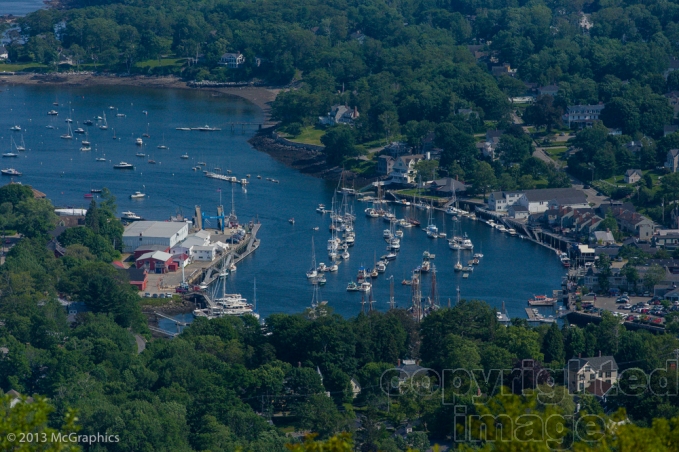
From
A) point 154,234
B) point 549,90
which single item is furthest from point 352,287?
point 549,90

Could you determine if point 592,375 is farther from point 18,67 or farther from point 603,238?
point 18,67

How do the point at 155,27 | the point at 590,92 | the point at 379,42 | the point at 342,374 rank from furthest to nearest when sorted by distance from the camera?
the point at 155,27, the point at 379,42, the point at 590,92, the point at 342,374

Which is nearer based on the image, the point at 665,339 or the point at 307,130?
the point at 665,339

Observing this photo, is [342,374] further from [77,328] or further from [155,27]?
[155,27]

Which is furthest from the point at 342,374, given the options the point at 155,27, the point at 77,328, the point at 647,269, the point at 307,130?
the point at 155,27

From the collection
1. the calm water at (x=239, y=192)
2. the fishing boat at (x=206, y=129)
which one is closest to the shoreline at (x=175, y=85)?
the calm water at (x=239, y=192)

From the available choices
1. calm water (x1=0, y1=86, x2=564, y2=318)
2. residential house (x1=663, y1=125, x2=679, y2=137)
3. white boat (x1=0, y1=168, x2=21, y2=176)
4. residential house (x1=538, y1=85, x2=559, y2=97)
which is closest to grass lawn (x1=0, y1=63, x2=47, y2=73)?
Result: calm water (x1=0, y1=86, x2=564, y2=318)

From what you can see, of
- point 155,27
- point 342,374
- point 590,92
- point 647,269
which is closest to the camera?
point 342,374
